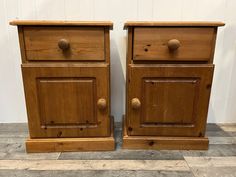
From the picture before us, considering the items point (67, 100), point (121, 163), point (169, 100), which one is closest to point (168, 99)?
point (169, 100)

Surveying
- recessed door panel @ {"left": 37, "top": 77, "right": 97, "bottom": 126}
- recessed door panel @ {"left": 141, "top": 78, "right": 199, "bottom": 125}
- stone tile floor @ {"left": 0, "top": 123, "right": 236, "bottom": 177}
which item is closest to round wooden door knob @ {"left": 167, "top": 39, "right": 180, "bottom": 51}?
recessed door panel @ {"left": 141, "top": 78, "right": 199, "bottom": 125}

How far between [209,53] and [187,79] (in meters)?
0.15

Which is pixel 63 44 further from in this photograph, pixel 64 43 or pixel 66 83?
pixel 66 83

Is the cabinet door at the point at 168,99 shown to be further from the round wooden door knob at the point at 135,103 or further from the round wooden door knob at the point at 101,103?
the round wooden door knob at the point at 101,103

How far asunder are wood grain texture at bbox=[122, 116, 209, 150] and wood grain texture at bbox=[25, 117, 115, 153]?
10 cm

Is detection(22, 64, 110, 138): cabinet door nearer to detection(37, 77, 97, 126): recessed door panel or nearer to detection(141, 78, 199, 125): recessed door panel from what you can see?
detection(37, 77, 97, 126): recessed door panel

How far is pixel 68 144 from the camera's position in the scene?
0.98 metres

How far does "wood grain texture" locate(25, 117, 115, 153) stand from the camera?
979 mm

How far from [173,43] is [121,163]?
0.59 metres
